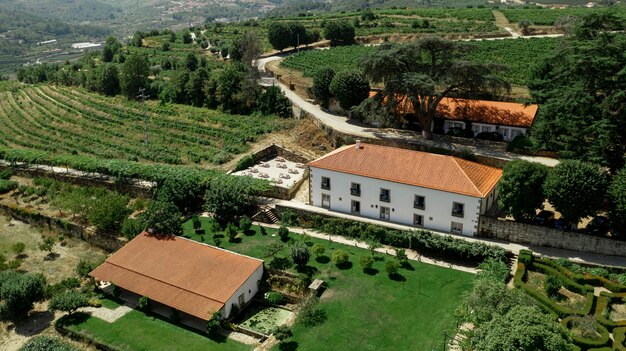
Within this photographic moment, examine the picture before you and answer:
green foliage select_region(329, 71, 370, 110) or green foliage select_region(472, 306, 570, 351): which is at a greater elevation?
green foliage select_region(329, 71, 370, 110)

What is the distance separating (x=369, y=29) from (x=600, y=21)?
70543mm

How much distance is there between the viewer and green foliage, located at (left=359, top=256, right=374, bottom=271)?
4047 centimetres

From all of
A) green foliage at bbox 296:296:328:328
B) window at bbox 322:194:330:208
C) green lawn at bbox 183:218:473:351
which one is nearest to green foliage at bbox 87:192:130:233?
green lawn at bbox 183:218:473:351

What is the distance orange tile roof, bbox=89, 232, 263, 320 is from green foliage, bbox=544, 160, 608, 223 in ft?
76.0

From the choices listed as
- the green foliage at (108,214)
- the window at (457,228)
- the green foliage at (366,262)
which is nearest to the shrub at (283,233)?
the green foliage at (366,262)

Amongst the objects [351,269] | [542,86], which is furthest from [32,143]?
[542,86]

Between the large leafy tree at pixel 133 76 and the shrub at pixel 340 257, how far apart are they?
6076 centimetres

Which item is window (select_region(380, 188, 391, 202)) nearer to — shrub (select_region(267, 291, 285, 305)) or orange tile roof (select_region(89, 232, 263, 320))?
orange tile roof (select_region(89, 232, 263, 320))

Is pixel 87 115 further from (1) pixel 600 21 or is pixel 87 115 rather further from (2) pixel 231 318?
(1) pixel 600 21

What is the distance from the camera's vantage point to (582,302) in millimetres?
35312

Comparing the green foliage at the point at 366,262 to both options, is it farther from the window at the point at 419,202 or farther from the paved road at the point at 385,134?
the paved road at the point at 385,134

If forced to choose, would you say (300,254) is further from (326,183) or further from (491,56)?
(491,56)

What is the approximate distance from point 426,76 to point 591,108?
49.5ft

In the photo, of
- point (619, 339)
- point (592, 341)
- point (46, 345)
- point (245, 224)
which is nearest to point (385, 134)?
point (245, 224)
